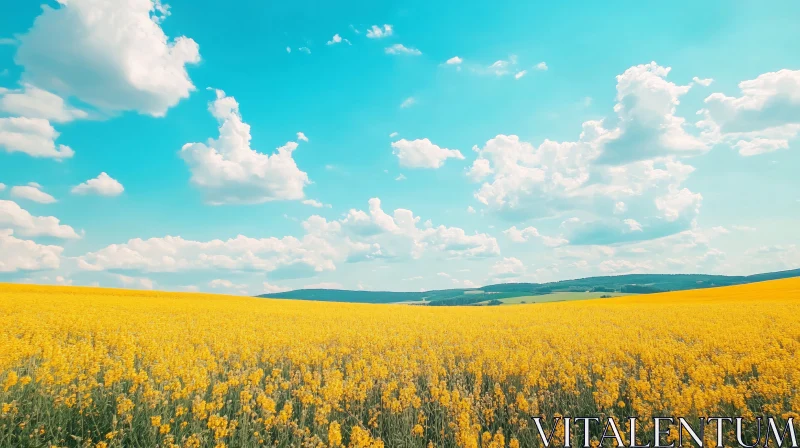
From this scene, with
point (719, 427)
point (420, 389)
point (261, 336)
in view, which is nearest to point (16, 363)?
point (261, 336)

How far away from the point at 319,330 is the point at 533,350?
9175 mm

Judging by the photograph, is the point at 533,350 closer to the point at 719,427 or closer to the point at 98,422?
the point at 719,427

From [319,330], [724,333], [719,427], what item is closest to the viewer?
[719,427]

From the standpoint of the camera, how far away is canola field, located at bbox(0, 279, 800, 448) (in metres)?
6.54

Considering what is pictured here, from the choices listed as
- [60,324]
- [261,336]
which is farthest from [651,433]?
[60,324]

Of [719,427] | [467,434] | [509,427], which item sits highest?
[467,434]

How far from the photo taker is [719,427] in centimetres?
657

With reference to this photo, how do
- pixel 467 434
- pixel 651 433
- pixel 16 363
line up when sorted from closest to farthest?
pixel 467 434, pixel 651 433, pixel 16 363

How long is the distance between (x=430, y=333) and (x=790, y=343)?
12519mm

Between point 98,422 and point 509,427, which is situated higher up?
point 98,422

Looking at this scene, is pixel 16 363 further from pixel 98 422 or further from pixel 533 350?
pixel 533 350

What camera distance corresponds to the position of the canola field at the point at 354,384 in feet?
21.5

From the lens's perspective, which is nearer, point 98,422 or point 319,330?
point 98,422

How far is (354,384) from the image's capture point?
8.44 m
